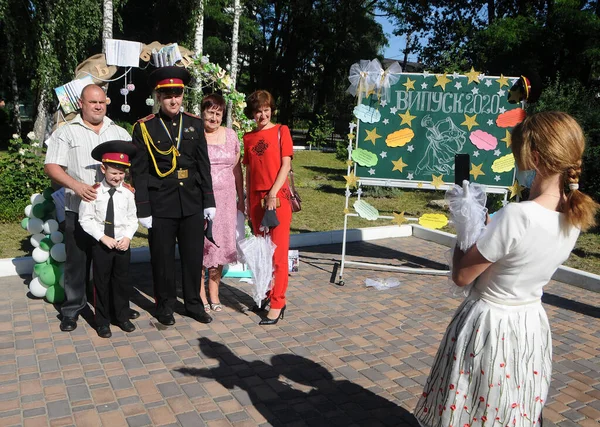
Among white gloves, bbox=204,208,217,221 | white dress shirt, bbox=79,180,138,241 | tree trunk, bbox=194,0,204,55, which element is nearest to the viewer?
white dress shirt, bbox=79,180,138,241

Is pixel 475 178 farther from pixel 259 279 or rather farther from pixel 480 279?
pixel 480 279

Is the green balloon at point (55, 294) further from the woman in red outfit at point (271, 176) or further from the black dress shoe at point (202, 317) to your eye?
the woman in red outfit at point (271, 176)

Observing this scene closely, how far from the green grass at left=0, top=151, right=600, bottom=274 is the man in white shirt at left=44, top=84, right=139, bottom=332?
2.49 metres

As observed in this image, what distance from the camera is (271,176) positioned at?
15.6 ft

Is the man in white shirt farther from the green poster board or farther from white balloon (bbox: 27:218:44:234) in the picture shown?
the green poster board

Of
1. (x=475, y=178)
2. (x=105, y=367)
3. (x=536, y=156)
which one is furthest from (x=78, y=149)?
(x=475, y=178)

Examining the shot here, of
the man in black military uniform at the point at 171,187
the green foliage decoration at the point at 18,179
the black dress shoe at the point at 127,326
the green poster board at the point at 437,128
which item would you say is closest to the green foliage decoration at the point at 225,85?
the green poster board at the point at 437,128

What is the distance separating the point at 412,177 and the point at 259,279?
8.49ft

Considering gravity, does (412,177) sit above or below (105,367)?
above

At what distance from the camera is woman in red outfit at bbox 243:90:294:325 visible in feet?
15.4

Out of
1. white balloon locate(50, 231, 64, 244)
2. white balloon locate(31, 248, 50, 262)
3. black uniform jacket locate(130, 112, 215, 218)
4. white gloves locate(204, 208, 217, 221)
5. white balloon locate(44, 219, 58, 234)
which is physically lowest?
white balloon locate(31, 248, 50, 262)

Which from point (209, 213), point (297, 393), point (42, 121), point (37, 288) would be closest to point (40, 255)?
point (37, 288)

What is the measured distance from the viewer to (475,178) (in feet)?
21.2

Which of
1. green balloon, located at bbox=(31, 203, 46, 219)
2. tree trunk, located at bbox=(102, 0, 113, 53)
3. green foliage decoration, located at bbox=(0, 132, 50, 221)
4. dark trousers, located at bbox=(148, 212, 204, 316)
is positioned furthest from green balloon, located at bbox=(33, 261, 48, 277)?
tree trunk, located at bbox=(102, 0, 113, 53)
